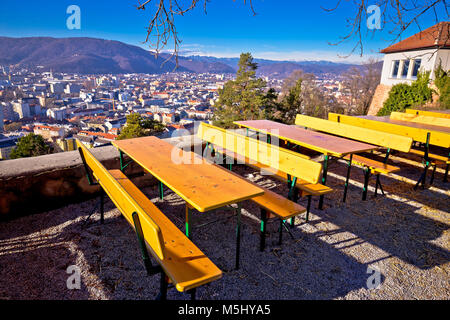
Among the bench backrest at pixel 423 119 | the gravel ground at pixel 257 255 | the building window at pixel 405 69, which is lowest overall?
the gravel ground at pixel 257 255

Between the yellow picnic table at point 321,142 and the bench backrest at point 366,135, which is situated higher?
the bench backrest at point 366,135

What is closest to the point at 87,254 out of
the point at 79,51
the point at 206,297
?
the point at 206,297

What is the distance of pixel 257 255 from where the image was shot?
2.60 m

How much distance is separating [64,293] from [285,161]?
7.21 feet

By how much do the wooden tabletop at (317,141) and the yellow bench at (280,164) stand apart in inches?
19.0

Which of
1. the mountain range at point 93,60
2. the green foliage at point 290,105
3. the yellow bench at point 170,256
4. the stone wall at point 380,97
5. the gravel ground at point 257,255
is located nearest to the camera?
the yellow bench at point 170,256

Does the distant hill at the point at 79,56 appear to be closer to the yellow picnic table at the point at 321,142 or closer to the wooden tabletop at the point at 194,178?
the yellow picnic table at the point at 321,142

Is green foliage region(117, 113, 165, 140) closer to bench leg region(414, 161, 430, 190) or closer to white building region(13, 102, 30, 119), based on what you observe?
bench leg region(414, 161, 430, 190)

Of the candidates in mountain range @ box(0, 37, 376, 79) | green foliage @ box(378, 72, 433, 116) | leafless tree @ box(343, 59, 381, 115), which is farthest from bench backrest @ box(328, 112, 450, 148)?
mountain range @ box(0, 37, 376, 79)

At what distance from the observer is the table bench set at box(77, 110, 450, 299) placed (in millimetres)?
1677

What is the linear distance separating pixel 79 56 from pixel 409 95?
16539 cm

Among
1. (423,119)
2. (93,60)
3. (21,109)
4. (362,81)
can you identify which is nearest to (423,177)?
(423,119)

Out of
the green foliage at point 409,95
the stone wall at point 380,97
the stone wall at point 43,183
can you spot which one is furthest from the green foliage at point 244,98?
the stone wall at point 43,183

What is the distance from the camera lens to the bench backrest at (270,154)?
8.32 feet
